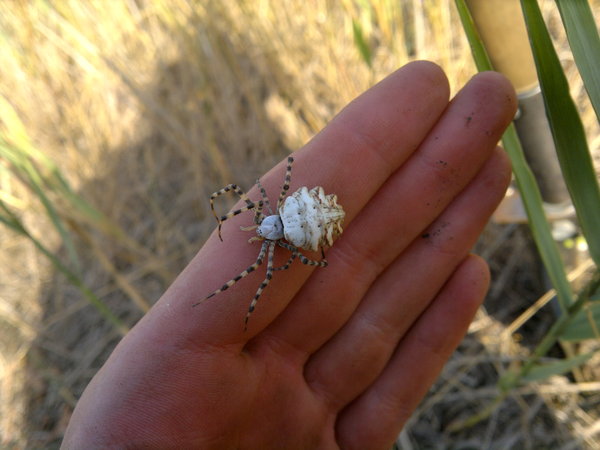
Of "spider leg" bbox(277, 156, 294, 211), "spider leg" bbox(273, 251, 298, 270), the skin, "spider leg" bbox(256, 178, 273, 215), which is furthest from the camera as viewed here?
"spider leg" bbox(256, 178, 273, 215)

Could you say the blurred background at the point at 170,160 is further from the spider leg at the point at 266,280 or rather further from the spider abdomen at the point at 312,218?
the spider abdomen at the point at 312,218

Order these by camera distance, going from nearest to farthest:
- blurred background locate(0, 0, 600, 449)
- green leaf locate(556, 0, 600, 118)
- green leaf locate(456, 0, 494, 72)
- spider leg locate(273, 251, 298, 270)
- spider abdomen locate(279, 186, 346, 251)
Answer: green leaf locate(556, 0, 600, 118)
green leaf locate(456, 0, 494, 72)
spider abdomen locate(279, 186, 346, 251)
spider leg locate(273, 251, 298, 270)
blurred background locate(0, 0, 600, 449)

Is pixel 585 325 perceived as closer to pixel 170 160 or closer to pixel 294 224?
pixel 294 224

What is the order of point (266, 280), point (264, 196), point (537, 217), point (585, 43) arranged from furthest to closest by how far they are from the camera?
point (264, 196) < point (266, 280) < point (537, 217) < point (585, 43)

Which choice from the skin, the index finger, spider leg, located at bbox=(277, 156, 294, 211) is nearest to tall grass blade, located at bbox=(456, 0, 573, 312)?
the skin

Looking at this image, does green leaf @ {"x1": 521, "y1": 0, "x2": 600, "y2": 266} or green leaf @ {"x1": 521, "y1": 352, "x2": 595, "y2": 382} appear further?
green leaf @ {"x1": 521, "y1": 352, "x2": 595, "y2": 382}

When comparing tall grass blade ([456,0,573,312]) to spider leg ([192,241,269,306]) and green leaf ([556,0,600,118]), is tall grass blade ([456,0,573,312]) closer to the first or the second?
green leaf ([556,0,600,118])

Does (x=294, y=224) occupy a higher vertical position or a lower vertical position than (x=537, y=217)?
higher

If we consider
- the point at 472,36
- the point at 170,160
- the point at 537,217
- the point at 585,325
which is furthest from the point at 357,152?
the point at 170,160
